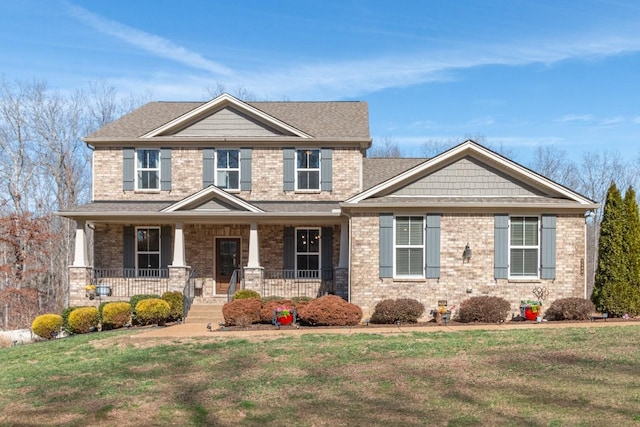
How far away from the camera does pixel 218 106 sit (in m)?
21.6

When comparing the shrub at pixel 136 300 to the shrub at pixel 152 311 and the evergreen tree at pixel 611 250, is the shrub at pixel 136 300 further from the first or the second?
the evergreen tree at pixel 611 250

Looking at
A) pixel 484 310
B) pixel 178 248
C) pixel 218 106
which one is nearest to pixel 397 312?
pixel 484 310

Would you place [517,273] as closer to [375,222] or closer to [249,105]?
[375,222]

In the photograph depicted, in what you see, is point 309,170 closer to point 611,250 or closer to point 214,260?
point 214,260

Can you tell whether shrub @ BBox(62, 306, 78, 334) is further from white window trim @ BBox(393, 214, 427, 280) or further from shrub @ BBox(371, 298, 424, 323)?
white window trim @ BBox(393, 214, 427, 280)

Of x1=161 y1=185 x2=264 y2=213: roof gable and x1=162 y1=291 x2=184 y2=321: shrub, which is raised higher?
x1=161 y1=185 x2=264 y2=213: roof gable

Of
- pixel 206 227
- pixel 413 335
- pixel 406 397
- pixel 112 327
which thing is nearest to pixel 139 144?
pixel 206 227

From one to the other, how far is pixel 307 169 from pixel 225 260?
4.41 m

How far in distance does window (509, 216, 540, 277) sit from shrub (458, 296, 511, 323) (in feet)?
4.57

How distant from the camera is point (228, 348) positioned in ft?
41.9

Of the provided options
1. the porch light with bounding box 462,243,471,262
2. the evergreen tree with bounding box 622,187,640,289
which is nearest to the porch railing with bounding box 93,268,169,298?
the porch light with bounding box 462,243,471,262

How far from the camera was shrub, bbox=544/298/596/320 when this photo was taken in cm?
1611

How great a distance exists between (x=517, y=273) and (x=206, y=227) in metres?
10.6

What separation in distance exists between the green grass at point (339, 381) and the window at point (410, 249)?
11.7 ft
